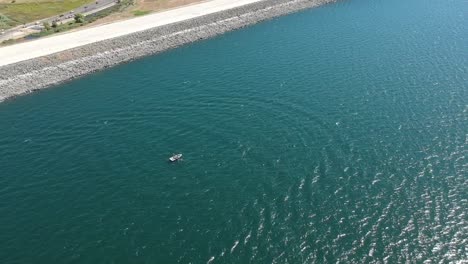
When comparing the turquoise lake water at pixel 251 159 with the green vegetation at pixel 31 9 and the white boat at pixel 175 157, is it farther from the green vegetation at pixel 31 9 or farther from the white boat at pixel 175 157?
the green vegetation at pixel 31 9

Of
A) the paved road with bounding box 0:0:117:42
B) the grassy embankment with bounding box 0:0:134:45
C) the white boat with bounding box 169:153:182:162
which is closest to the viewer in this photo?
the white boat with bounding box 169:153:182:162

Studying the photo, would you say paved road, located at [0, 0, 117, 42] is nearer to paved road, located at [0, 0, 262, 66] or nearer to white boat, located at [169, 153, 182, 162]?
paved road, located at [0, 0, 262, 66]

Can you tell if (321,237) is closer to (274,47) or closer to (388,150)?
(388,150)

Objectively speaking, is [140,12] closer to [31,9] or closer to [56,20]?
[56,20]

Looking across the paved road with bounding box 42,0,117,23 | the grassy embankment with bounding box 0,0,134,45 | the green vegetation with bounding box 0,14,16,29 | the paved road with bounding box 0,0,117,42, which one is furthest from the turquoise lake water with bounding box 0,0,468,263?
the green vegetation with bounding box 0,14,16,29

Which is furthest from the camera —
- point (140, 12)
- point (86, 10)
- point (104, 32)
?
point (86, 10)

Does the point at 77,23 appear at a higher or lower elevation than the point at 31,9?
lower

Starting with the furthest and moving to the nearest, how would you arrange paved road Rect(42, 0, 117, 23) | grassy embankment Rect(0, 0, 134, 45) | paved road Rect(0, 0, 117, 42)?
paved road Rect(42, 0, 117, 23) < paved road Rect(0, 0, 117, 42) < grassy embankment Rect(0, 0, 134, 45)

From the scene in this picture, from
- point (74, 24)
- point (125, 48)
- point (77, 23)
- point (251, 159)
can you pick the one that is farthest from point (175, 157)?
point (77, 23)
